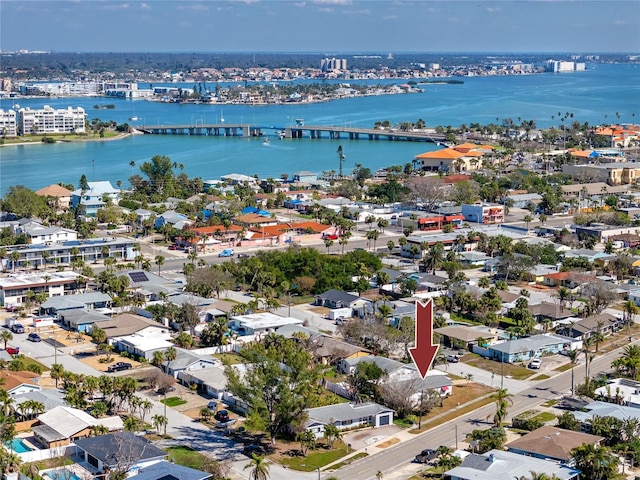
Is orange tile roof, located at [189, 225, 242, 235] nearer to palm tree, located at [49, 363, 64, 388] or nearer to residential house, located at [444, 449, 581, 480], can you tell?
palm tree, located at [49, 363, 64, 388]

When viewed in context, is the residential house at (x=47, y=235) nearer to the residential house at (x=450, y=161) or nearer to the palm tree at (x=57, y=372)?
the palm tree at (x=57, y=372)

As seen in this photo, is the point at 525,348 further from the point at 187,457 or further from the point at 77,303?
the point at 77,303

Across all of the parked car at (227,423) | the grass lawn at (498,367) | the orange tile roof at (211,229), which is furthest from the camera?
the orange tile roof at (211,229)

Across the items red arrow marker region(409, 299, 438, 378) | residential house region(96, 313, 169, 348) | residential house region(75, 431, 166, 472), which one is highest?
red arrow marker region(409, 299, 438, 378)

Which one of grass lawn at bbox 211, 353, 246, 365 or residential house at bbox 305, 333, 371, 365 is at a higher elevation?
residential house at bbox 305, 333, 371, 365

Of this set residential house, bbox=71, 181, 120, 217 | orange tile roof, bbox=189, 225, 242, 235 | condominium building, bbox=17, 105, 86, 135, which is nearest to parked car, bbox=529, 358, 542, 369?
orange tile roof, bbox=189, 225, 242, 235

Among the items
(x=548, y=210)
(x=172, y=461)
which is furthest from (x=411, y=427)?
(x=548, y=210)

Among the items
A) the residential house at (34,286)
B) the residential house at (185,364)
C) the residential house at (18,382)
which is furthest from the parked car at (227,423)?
the residential house at (34,286)

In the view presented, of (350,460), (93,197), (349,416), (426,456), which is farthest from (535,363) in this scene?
(93,197)
